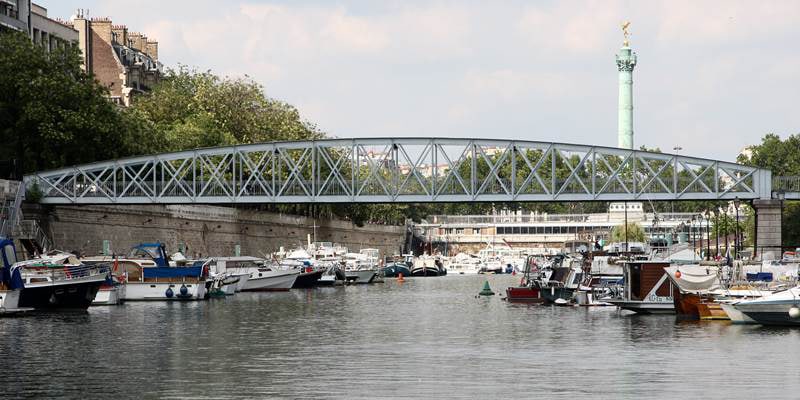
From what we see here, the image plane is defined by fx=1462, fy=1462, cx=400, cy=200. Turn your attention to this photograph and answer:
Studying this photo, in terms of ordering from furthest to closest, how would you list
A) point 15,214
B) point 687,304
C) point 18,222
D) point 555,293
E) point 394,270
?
point 394,270
point 18,222
point 15,214
point 555,293
point 687,304

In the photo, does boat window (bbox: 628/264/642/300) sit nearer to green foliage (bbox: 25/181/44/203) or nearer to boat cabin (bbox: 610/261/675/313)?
boat cabin (bbox: 610/261/675/313)

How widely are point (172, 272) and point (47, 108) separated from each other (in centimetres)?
1898

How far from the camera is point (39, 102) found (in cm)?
8406

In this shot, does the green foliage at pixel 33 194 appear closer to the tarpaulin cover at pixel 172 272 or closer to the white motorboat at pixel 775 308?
the tarpaulin cover at pixel 172 272

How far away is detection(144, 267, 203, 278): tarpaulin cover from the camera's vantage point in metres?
70.3

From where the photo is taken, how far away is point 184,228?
108000 millimetres

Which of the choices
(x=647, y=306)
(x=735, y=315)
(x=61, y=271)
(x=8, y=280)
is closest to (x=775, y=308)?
(x=735, y=315)

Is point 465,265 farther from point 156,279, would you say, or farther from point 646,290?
point 646,290

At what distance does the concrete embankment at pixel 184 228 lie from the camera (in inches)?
3580

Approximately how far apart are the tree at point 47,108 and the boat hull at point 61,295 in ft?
87.8

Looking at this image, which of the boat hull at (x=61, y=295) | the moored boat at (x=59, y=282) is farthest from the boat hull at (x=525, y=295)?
the boat hull at (x=61, y=295)

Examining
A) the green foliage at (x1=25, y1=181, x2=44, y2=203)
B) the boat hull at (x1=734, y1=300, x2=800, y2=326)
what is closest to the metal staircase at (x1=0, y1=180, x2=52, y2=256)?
the green foliage at (x1=25, y1=181, x2=44, y2=203)

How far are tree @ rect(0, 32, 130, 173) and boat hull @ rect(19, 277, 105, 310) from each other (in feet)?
87.8

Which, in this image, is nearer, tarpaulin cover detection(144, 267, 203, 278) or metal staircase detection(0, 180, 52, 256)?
tarpaulin cover detection(144, 267, 203, 278)
